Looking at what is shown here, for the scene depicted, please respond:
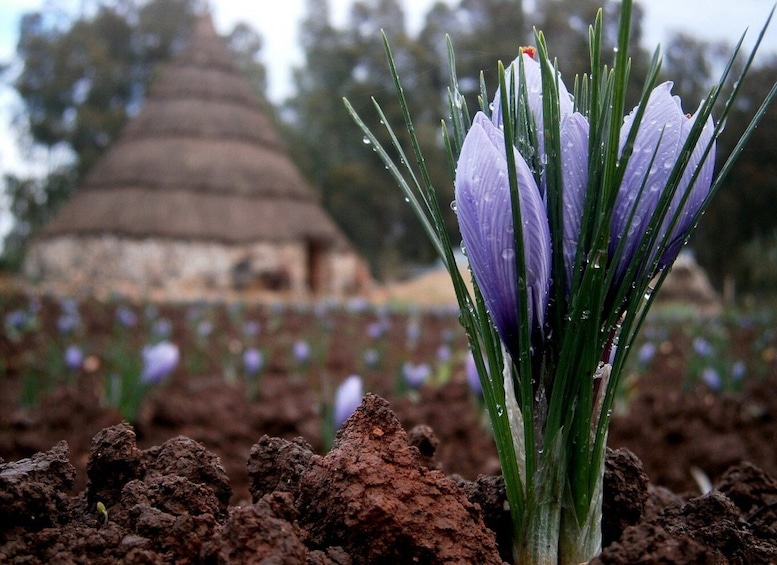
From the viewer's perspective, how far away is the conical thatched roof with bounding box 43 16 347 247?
53.4ft

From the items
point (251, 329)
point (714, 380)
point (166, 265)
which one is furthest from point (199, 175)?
point (714, 380)

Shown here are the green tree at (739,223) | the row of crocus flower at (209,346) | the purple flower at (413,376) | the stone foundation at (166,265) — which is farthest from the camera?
the stone foundation at (166,265)

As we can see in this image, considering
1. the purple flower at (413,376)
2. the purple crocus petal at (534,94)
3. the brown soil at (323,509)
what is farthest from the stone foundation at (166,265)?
the purple crocus petal at (534,94)

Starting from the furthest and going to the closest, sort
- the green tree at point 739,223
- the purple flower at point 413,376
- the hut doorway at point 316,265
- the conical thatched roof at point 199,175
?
the hut doorway at point 316,265
the conical thatched roof at point 199,175
the green tree at point 739,223
the purple flower at point 413,376

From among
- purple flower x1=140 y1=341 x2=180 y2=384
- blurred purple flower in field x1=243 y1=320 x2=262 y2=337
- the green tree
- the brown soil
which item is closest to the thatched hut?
the green tree

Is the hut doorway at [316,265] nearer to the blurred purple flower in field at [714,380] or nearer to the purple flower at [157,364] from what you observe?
the blurred purple flower in field at [714,380]

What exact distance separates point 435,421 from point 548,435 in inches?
76.2

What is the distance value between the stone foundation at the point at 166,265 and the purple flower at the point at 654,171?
1497 centimetres

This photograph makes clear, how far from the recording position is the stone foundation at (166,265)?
51.8ft

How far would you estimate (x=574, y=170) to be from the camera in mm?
654

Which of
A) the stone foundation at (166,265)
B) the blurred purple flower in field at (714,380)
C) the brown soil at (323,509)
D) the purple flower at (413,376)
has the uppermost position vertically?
the brown soil at (323,509)

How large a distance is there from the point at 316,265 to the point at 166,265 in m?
3.86

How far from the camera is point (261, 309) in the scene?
905 centimetres

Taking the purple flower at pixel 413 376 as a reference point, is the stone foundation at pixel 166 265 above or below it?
below
